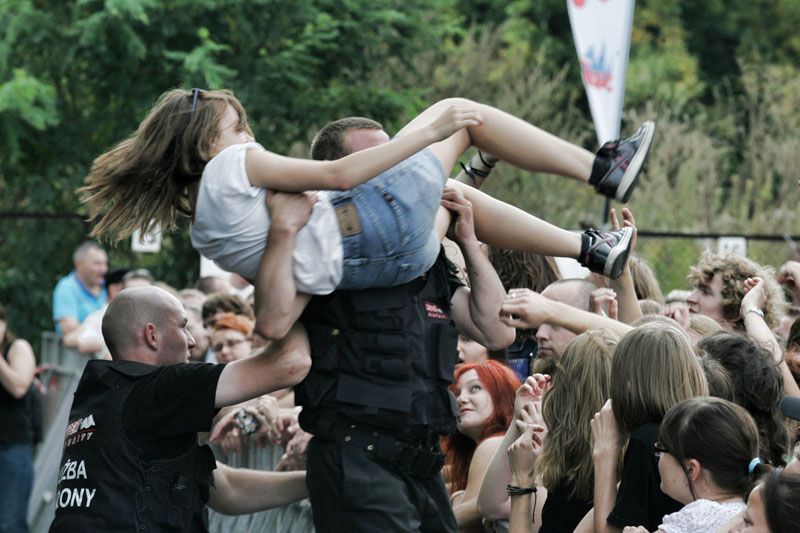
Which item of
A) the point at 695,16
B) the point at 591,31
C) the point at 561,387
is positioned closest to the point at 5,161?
the point at 591,31

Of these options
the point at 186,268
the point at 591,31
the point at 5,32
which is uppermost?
the point at 591,31

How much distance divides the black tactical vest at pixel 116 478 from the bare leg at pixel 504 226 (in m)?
1.23

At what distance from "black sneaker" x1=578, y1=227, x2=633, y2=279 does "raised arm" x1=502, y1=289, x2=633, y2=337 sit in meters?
0.21

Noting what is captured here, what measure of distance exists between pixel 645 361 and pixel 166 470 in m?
1.63

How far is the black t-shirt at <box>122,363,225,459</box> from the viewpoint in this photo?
365 centimetres

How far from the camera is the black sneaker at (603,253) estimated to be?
12.9 ft

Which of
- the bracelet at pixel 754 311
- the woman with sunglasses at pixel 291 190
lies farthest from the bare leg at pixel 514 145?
the bracelet at pixel 754 311

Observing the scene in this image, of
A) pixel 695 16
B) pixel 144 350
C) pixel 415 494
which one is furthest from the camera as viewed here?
pixel 695 16

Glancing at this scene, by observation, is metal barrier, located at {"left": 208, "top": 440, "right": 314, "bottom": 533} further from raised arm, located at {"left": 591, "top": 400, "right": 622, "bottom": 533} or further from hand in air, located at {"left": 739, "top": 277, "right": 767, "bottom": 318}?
hand in air, located at {"left": 739, "top": 277, "right": 767, "bottom": 318}

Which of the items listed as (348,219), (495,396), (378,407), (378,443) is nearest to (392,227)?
(348,219)

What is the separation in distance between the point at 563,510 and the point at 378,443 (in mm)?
938

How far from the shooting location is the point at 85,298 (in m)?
10.7

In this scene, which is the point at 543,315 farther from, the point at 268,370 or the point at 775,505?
the point at 775,505

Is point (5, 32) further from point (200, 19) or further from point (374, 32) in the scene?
point (374, 32)
